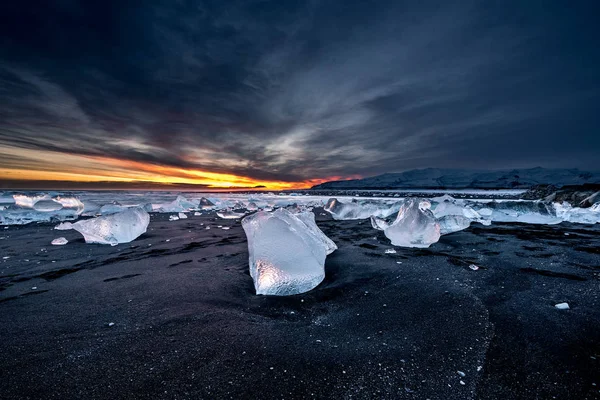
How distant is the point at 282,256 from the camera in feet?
8.41

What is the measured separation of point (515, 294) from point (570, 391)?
4.08ft

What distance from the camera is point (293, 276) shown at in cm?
241

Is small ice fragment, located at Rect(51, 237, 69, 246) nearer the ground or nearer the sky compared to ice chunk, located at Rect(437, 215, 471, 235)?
nearer the ground

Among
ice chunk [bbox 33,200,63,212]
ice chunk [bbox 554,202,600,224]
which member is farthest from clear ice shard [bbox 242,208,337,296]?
ice chunk [bbox 33,200,63,212]

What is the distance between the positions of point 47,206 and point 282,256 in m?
11.0

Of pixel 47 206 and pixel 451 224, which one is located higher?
pixel 451 224

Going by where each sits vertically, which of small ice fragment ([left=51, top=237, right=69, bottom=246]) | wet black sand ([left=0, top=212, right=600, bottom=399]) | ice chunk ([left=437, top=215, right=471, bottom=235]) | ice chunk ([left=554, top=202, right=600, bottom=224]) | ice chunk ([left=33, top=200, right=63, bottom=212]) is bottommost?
small ice fragment ([left=51, top=237, right=69, bottom=246])

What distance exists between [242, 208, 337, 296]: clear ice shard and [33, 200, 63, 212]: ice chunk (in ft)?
32.9

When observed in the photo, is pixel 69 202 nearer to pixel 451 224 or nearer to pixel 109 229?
pixel 109 229

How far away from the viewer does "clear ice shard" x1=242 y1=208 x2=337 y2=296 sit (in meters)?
2.37

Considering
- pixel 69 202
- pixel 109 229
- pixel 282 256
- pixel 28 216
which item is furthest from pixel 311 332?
pixel 69 202

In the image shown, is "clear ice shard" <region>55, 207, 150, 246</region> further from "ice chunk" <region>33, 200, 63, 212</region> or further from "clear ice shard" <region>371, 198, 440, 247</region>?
"ice chunk" <region>33, 200, 63, 212</region>

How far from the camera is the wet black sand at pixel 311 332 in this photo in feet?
4.01

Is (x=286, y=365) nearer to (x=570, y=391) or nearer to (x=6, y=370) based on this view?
(x=570, y=391)
